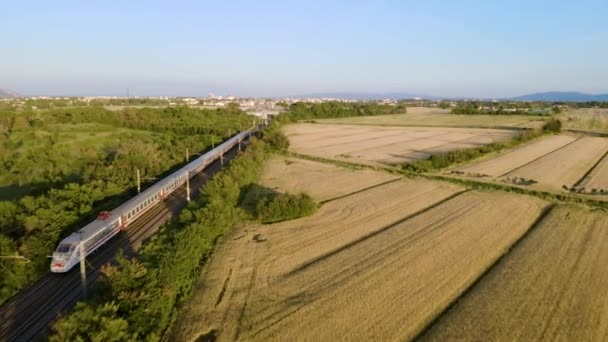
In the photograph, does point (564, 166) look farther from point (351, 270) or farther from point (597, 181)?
point (351, 270)

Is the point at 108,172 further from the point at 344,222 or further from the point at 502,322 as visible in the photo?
the point at 502,322

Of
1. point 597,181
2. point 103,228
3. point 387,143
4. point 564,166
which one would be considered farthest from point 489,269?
point 387,143

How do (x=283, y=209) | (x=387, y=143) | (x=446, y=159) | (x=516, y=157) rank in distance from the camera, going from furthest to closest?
(x=387, y=143)
(x=516, y=157)
(x=446, y=159)
(x=283, y=209)

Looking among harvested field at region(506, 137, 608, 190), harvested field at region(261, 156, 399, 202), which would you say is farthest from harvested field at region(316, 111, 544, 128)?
harvested field at region(261, 156, 399, 202)

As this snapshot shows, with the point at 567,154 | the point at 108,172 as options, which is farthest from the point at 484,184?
the point at 108,172

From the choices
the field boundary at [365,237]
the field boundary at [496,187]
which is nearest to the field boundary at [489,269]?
the field boundary at [496,187]
